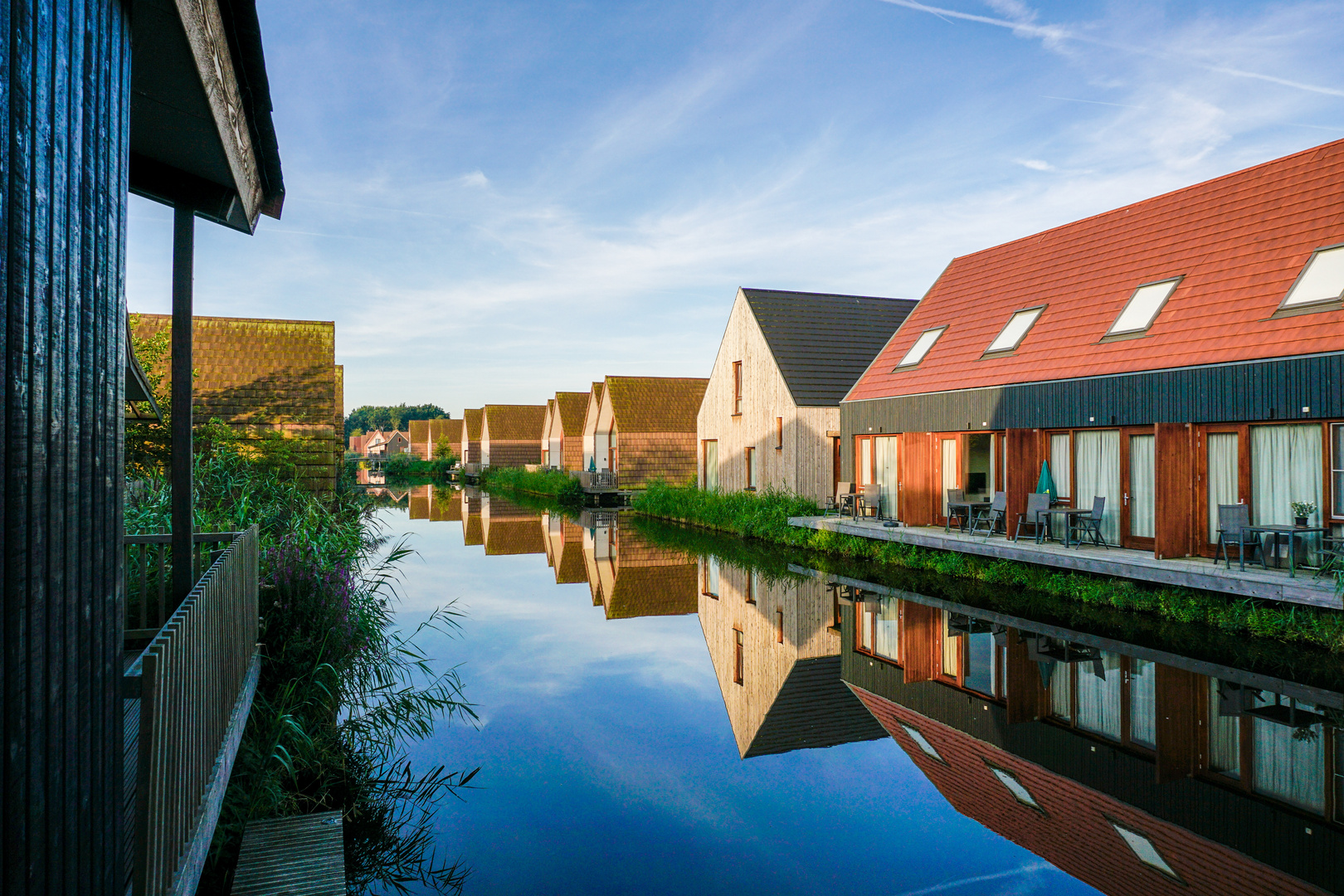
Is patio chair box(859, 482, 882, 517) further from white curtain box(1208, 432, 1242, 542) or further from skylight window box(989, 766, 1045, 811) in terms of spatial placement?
skylight window box(989, 766, 1045, 811)

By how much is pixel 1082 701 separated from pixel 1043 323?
9.52 metres

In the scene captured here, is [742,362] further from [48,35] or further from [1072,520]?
[48,35]

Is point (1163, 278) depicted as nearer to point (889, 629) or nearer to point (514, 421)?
point (889, 629)

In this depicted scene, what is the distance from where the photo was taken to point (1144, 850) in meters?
4.50

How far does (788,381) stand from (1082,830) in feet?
57.6

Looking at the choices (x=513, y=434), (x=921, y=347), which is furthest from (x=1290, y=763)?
(x=513, y=434)

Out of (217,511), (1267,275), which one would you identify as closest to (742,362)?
(1267,275)

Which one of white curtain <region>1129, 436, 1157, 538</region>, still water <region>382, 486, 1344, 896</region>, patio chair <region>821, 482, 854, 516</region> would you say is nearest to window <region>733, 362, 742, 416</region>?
patio chair <region>821, 482, 854, 516</region>

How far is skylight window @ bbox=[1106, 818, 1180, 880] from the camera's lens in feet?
14.0

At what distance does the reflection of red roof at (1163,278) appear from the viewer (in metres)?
11.0

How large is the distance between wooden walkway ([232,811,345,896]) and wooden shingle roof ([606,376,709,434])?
30.2 meters

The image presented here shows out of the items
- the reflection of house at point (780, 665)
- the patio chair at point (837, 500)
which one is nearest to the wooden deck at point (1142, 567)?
the reflection of house at point (780, 665)

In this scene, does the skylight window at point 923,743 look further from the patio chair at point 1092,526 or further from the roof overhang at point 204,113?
the patio chair at point 1092,526

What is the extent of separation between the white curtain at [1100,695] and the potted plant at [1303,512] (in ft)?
12.2
